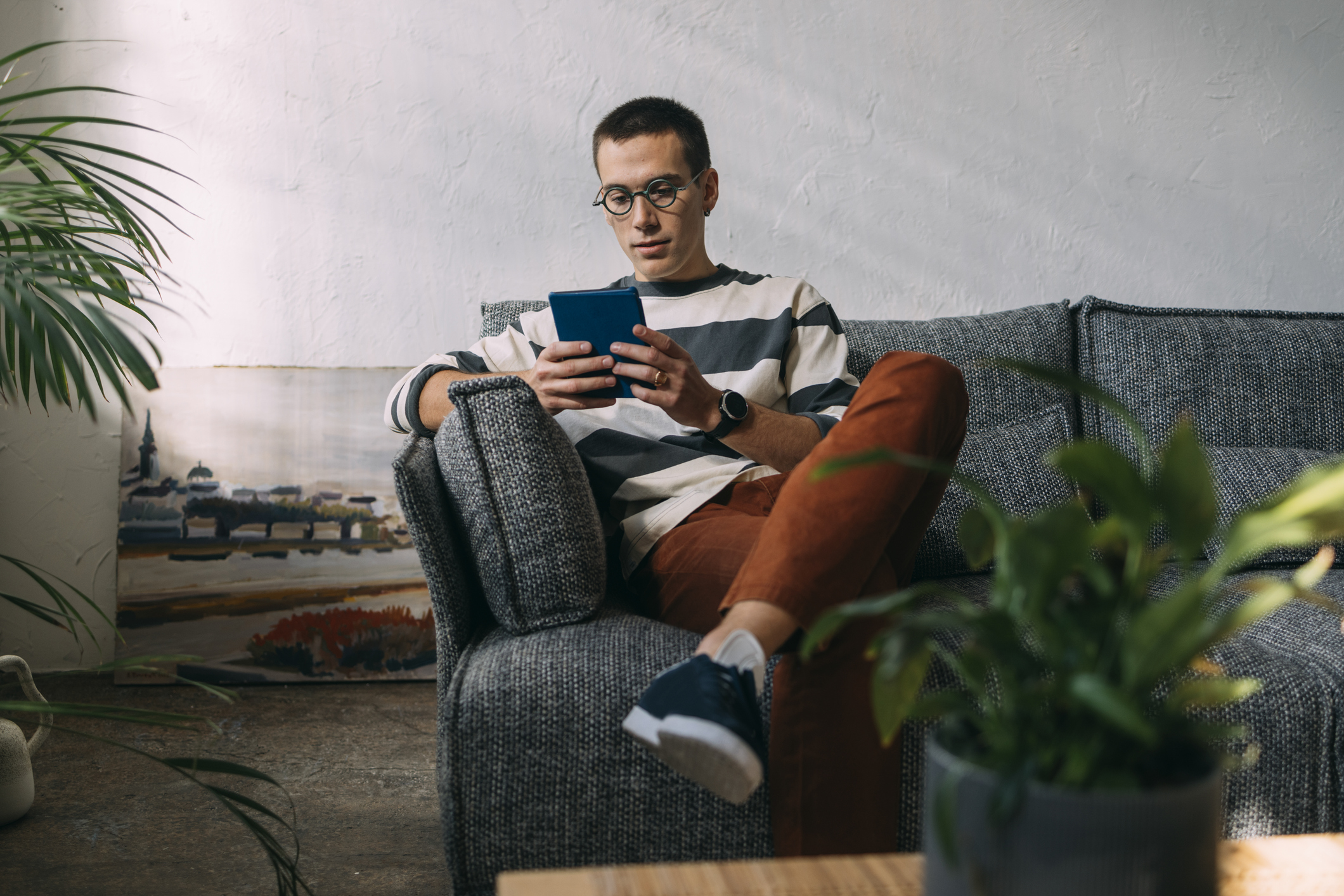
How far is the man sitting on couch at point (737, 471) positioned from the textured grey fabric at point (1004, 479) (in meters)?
0.27

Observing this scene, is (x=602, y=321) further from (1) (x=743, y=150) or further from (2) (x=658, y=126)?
(1) (x=743, y=150)

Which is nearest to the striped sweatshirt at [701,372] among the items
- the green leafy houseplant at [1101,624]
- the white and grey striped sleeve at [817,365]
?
the white and grey striped sleeve at [817,365]

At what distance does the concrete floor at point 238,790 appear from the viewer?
49.2 inches

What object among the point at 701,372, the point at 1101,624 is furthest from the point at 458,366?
the point at 1101,624

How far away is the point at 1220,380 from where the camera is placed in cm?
171

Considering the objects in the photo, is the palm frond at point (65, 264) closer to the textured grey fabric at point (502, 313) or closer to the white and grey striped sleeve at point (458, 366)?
the white and grey striped sleeve at point (458, 366)

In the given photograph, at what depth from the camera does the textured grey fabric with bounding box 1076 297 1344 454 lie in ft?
5.57

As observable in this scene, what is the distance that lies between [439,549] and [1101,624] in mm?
784

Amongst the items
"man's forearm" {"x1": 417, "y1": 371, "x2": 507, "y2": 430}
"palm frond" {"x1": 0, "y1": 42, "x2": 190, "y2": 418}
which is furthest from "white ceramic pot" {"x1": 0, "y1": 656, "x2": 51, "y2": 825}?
"man's forearm" {"x1": 417, "y1": 371, "x2": 507, "y2": 430}

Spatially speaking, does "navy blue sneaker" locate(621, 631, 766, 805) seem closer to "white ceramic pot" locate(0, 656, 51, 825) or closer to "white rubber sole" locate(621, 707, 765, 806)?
"white rubber sole" locate(621, 707, 765, 806)

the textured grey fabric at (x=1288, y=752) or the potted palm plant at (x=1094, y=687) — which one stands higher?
the potted palm plant at (x=1094, y=687)

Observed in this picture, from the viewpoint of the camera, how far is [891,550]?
1130 millimetres

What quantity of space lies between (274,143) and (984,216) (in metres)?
1.62

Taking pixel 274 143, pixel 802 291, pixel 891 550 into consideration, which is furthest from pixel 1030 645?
pixel 274 143
